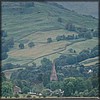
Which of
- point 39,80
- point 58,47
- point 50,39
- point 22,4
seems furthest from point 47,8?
point 39,80

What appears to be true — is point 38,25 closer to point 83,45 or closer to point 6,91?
point 83,45

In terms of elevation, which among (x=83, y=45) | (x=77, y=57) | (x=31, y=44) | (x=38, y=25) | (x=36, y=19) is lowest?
(x=77, y=57)

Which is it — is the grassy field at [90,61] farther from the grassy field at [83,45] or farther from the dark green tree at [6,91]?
the dark green tree at [6,91]

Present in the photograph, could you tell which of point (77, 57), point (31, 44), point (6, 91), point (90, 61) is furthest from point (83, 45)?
point (6, 91)

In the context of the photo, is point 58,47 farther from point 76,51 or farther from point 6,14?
point 6,14

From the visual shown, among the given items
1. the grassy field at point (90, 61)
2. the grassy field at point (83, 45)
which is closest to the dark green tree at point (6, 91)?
the grassy field at point (90, 61)

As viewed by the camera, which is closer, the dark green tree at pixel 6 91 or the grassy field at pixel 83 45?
the dark green tree at pixel 6 91

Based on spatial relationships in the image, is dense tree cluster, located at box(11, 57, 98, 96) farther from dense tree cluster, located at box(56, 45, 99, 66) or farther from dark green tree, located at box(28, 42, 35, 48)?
dark green tree, located at box(28, 42, 35, 48)

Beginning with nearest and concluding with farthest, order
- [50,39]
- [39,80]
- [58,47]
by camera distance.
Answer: [39,80] → [58,47] → [50,39]

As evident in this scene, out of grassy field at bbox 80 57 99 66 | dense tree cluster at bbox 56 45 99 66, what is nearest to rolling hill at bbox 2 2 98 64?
dense tree cluster at bbox 56 45 99 66
